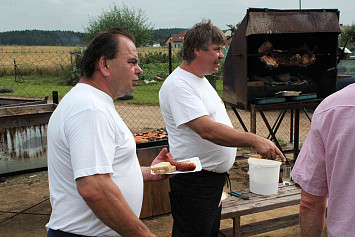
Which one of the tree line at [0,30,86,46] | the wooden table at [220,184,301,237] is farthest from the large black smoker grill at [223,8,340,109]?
the tree line at [0,30,86,46]

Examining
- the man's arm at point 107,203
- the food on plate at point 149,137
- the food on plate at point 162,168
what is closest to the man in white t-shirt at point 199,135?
the food on plate at point 162,168

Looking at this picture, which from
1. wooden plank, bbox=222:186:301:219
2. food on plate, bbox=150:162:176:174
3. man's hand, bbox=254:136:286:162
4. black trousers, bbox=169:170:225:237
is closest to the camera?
food on plate, bbox=150:162:176:174

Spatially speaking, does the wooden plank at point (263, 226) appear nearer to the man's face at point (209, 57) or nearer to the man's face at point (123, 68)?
Result: the man's face at point (209, 57)

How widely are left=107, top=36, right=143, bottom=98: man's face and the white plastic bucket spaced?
2315mm

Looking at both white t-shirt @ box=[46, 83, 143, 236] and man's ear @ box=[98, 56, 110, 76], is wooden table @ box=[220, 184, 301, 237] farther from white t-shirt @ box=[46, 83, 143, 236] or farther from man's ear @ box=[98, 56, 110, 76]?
man's ear @ box=[98, 56, 110, 76]

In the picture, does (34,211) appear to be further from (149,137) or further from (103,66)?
(103,66)

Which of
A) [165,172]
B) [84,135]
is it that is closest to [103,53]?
[84,135]

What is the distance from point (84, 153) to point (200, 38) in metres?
1.60

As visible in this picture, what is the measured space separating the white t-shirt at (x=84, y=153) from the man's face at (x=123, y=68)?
9cm

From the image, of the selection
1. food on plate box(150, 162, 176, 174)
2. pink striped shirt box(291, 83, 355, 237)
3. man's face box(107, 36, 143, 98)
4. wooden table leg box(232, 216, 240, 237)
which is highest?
man's face box(107, 36, 143, 98)

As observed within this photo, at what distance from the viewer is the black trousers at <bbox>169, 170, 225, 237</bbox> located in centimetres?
266

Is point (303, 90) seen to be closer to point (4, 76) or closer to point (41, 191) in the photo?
point (41, 191)

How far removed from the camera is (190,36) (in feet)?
9.15

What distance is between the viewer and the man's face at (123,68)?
1.71 meters
